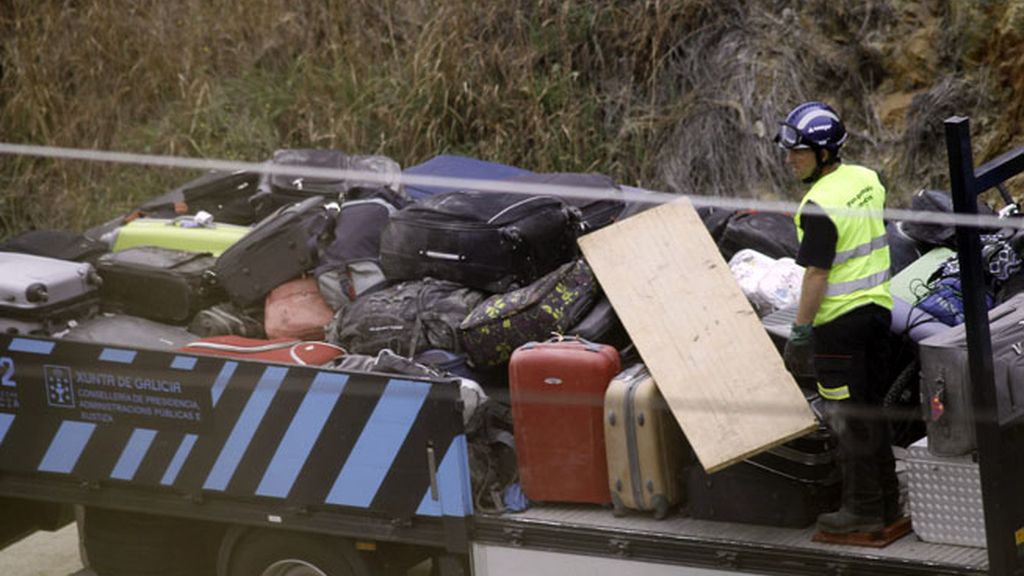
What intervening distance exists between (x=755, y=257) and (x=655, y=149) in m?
4.74

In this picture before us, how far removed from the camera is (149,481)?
5.79 meters

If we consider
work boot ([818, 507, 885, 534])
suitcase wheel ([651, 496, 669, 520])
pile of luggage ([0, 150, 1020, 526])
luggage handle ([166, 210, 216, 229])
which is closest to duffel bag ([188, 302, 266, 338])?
pile of luggage ([0, 150, 1020, 526])

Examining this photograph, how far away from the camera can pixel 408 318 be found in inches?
226

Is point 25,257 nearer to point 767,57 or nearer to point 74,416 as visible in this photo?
point 74,416

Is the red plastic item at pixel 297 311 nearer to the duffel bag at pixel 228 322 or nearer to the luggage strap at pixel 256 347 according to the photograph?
the duffel bag at pixel 228 322

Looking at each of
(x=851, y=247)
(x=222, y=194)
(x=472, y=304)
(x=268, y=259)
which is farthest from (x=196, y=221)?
(x=851, y=247)

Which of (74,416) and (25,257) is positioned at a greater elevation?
(25,257)

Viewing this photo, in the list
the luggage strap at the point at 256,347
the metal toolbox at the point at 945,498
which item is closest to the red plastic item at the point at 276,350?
the luggage strap at the point at 256,347

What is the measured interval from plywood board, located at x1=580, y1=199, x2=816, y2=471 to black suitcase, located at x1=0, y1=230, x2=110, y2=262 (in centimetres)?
251

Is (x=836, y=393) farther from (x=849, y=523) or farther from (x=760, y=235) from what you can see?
(x=760, y=235)

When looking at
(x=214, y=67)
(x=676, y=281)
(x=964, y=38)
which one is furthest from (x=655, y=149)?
(x=676, y=281)

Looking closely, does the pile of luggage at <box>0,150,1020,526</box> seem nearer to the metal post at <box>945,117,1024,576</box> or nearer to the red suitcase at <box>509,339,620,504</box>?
the red suitcase at <box>509,339,620,504</box>

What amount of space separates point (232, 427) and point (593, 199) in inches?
65.4

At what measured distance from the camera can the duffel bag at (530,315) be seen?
5.41 m
